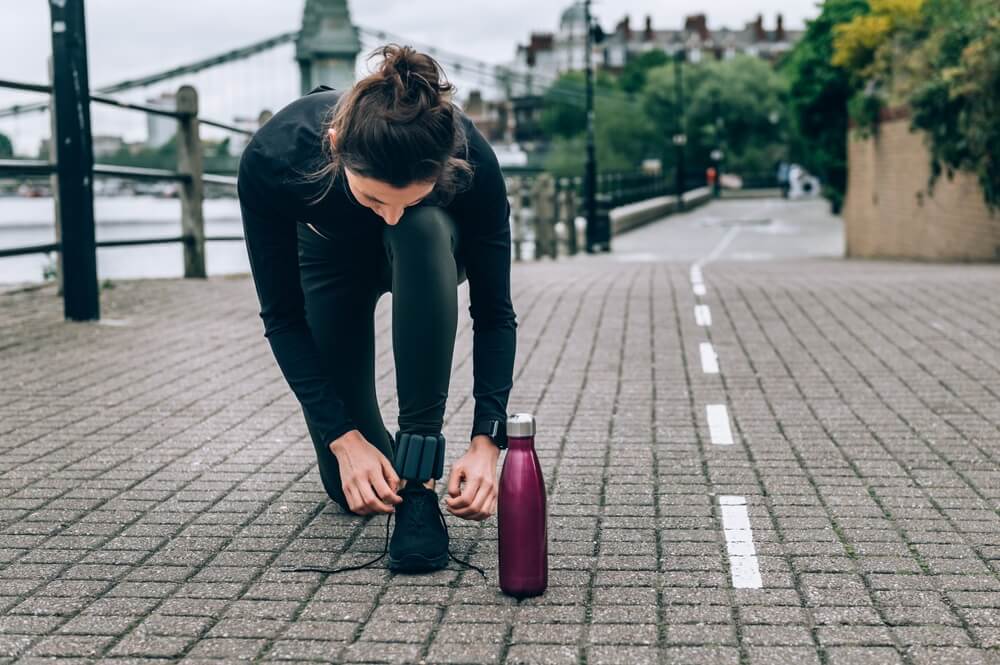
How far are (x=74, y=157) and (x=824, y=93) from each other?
115 feet

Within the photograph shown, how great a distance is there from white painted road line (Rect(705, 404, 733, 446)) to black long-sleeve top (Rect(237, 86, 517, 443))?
6.46 feet

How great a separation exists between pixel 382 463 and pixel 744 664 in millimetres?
1012

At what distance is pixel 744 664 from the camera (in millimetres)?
2863

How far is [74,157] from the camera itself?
8.54 m

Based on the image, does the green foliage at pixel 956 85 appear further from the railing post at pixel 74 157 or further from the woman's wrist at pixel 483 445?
the woman's wrist at pixel 483 445

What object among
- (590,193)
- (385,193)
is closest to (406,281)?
(385,193)

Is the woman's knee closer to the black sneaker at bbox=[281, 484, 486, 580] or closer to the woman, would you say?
the woman

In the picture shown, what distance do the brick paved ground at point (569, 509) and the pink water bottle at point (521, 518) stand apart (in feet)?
0.26

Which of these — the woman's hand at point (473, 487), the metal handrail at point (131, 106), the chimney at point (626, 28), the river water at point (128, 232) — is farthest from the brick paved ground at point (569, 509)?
the chimney at point (626, 28)

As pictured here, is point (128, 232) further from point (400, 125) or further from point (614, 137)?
point (614, 137)

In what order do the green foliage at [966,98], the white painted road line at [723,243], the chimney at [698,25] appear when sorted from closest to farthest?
the green foliage at [966,98]
the white painted road line at [723,243]
the chimney at [698,25]

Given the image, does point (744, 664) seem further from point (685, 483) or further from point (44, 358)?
point (44, 358)

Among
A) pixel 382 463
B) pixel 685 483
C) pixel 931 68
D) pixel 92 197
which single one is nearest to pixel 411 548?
pixel 382 463

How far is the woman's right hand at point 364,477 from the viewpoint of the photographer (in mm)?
3318
